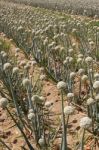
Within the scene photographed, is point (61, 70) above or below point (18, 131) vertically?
above

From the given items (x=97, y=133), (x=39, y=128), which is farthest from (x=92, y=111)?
(x=39, y=128)

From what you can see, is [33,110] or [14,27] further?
[14,27]

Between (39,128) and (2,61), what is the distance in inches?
69.9

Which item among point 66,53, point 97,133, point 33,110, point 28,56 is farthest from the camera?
point 28,56

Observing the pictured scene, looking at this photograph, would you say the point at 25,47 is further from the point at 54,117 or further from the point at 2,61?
the point at 54,117

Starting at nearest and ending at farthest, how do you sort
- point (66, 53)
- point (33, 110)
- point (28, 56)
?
point (33, 110), point (66, 53), point (28, 56)

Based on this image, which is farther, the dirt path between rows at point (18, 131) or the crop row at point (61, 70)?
the dirt path between rows at point (18, 131)

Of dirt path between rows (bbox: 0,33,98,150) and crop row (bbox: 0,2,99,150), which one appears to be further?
dirt path between rows (bbox: 0,33,98,150)

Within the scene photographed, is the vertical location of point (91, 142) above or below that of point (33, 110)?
below

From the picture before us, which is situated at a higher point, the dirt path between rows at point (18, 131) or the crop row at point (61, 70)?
the crop row at point (61, 70)

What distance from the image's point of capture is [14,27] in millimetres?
8008

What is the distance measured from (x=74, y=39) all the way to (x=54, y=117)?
395 cm

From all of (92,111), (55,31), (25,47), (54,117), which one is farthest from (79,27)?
(92,111)

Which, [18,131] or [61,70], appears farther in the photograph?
[61,70]
